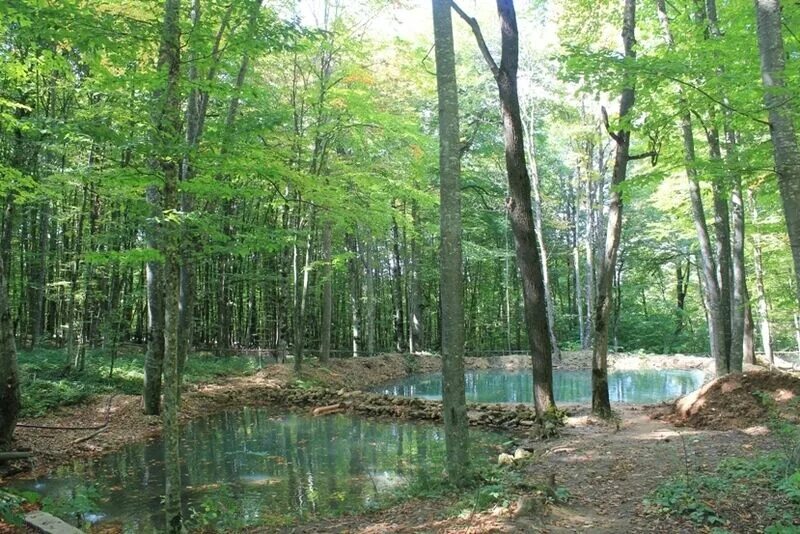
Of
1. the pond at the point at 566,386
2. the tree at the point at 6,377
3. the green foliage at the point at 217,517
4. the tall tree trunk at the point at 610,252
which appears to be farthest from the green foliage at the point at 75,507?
the pond at the point at 566,386

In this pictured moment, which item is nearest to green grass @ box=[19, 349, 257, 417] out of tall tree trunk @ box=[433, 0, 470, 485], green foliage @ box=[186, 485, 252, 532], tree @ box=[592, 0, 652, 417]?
green foliage @ box=[186, 485, 252, 532]

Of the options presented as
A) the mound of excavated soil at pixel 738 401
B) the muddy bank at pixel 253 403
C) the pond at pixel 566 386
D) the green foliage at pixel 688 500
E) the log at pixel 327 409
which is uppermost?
the mound of excavated soil at pixel 738 401

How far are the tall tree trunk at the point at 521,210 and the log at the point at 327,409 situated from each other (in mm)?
6081

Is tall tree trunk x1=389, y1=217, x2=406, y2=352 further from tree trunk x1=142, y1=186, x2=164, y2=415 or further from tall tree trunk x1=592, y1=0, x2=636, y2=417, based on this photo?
tall tree trunk x1=592, y1=0, x2=636, y2=417

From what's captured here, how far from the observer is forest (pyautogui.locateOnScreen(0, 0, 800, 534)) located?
17.4ft

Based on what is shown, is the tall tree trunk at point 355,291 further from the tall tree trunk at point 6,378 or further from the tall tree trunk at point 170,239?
the tall tree trunk at point 170,239

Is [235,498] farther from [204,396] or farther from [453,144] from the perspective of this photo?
[204,396]

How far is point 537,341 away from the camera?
8.85m

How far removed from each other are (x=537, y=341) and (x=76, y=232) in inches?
598

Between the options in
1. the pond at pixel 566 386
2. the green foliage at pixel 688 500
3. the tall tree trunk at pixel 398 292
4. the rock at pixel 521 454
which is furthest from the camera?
the tall tree trunk at pixel 398 292

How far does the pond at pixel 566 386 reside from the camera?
50.1ft

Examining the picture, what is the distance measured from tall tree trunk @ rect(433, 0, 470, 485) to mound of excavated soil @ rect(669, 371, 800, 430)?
438 centimetres

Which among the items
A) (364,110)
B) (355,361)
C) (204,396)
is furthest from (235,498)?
(355,361)

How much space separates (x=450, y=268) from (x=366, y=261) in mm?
18120
